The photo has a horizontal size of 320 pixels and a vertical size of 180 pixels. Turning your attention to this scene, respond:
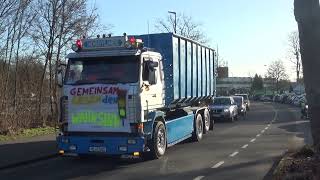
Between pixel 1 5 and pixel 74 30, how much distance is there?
6.60 metres

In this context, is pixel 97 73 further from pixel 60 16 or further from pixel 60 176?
pixel 60 16

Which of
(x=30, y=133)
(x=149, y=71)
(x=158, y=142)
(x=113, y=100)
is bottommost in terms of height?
(x=30, y=133)

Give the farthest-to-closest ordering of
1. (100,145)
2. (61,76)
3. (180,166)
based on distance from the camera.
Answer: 1. (61,76)
2. (100,145)
3. (180,166)

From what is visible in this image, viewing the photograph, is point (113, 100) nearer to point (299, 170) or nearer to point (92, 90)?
point (92, 90)

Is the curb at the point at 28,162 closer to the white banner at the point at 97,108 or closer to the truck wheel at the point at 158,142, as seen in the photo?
the white banner at the point at 97,108

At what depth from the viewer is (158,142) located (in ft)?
51.0

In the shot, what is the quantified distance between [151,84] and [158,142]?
64.1 inches

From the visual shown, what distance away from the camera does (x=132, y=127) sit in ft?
47.0

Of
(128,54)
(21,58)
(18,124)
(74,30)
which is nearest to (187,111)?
(128,54)

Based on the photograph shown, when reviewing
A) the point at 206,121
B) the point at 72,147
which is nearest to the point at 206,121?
the point at 206,121

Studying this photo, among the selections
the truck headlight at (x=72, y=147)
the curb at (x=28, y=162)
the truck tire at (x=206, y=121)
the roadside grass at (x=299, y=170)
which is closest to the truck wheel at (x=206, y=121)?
the truck tire at (x=206, y=121)

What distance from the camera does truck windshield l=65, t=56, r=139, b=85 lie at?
14672mm

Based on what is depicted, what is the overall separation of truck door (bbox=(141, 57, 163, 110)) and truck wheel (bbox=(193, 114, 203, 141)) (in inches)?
200

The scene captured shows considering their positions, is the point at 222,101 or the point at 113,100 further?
the point at 222,101
